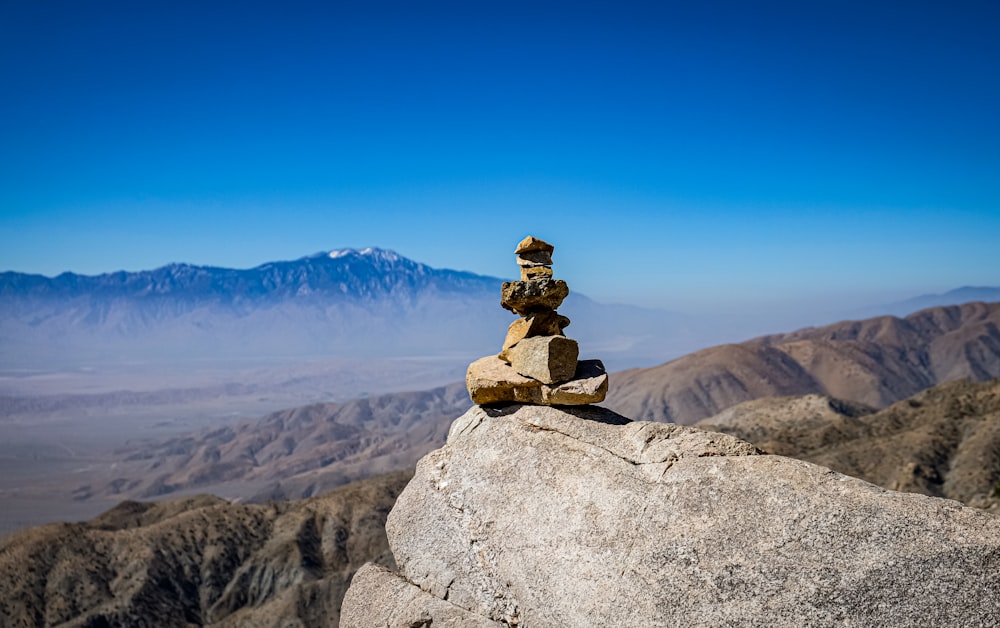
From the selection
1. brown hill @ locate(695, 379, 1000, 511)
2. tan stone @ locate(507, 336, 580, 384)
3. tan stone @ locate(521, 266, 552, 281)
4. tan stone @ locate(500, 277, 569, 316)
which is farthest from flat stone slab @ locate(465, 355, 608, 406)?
brown hill @ locate(695, 379, 1000, 511)

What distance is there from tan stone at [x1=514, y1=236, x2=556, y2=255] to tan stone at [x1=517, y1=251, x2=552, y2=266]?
64mm

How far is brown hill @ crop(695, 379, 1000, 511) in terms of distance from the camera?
50.2 m

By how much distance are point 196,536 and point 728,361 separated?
431ft

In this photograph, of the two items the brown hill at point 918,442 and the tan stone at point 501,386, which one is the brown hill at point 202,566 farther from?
the tan stone at point 501,386

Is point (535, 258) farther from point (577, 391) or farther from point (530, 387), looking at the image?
point (577, 391)

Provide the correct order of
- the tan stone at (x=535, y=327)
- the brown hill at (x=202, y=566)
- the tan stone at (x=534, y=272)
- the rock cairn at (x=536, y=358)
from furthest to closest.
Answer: the brown hill at (x=202, y=566)
the tan stone at (x=534, y=272)
the tan stone at (x=535, y=327)
the rock cairn at (x=536, y=358)

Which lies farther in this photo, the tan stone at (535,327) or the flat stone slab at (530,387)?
the tan stone at (535,327)

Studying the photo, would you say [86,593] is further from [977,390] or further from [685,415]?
[685,415]

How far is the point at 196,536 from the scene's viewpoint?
2586 inches

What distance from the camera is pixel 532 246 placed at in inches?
484

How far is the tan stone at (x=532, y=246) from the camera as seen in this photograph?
1220cm

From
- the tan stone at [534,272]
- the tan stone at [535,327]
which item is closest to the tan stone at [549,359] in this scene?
the tan stone at [535,327]

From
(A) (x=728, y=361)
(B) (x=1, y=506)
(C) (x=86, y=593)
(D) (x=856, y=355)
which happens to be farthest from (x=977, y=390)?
(B) (x=1, y=506)

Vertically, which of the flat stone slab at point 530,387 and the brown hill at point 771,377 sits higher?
the flat stone slab at point 530,387
